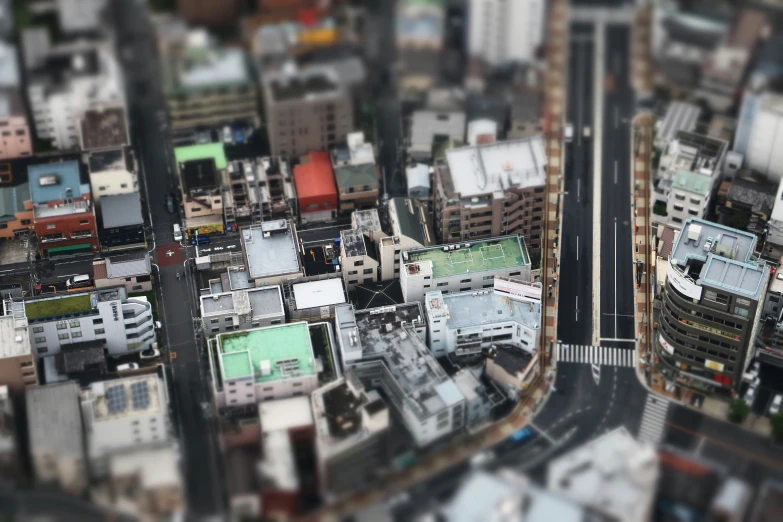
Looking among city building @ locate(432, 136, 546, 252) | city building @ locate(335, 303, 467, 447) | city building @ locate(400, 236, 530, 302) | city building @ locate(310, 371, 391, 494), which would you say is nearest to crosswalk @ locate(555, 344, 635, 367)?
city building @ locate(400, 236, 530, 302)

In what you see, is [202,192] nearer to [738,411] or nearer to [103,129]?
[103,129]

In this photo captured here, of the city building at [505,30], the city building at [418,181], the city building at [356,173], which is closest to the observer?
the city building at [356,173]

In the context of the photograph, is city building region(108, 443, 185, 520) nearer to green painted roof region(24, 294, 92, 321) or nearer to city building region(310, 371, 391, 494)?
city building region(310, 371, 391, 494)

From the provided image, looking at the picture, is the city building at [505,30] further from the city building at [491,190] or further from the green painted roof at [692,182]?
the green painted roof at [692,182]

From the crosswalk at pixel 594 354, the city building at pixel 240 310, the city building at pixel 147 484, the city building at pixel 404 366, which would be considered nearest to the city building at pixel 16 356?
the city building at pixel 147 484

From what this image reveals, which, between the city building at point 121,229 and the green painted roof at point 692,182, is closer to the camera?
the green painted roof at point 692,182

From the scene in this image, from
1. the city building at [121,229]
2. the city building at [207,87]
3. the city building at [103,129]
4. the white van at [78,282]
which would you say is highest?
the city building at [207,87]

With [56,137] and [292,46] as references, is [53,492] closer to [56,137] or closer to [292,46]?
[56,137]
